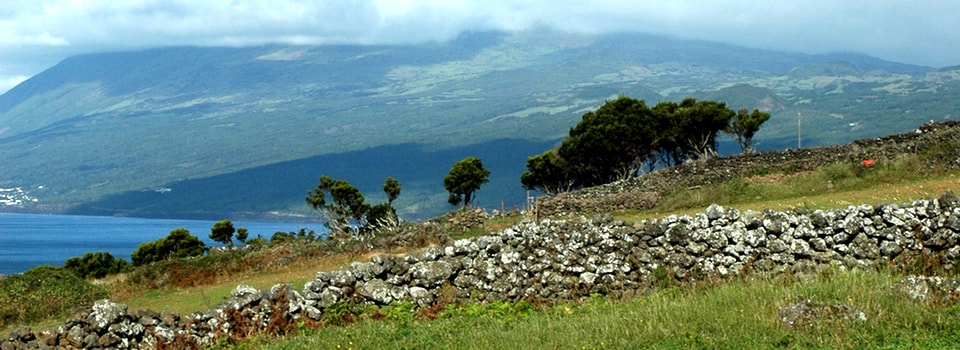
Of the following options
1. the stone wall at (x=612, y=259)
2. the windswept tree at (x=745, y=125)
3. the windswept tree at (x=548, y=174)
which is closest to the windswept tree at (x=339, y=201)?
the windswept tree at (x=548, y=174)

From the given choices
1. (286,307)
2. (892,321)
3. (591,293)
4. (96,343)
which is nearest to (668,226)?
(591,293)

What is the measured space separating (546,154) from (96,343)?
49.8 metres

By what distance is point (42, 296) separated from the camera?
19.8 m

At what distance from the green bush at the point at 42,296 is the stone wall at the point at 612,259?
25.4ft

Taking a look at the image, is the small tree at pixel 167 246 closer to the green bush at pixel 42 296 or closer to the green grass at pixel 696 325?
the green bush at pixel 42 296

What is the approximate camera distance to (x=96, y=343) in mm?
11336

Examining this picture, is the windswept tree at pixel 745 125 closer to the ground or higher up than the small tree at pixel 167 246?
higher up

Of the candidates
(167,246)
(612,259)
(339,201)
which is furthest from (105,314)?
(339,201)

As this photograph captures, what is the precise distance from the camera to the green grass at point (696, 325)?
8.57 m

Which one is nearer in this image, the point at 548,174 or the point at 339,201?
the point at 339,201

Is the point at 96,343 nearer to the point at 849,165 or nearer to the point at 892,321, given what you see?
the point at 892,321

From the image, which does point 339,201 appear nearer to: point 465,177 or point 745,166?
point 465,177

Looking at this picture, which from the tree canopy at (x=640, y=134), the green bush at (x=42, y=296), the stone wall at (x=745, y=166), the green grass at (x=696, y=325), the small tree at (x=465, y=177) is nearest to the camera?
the green grass at (x=696, y=325)

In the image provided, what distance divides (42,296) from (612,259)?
43.4ft
